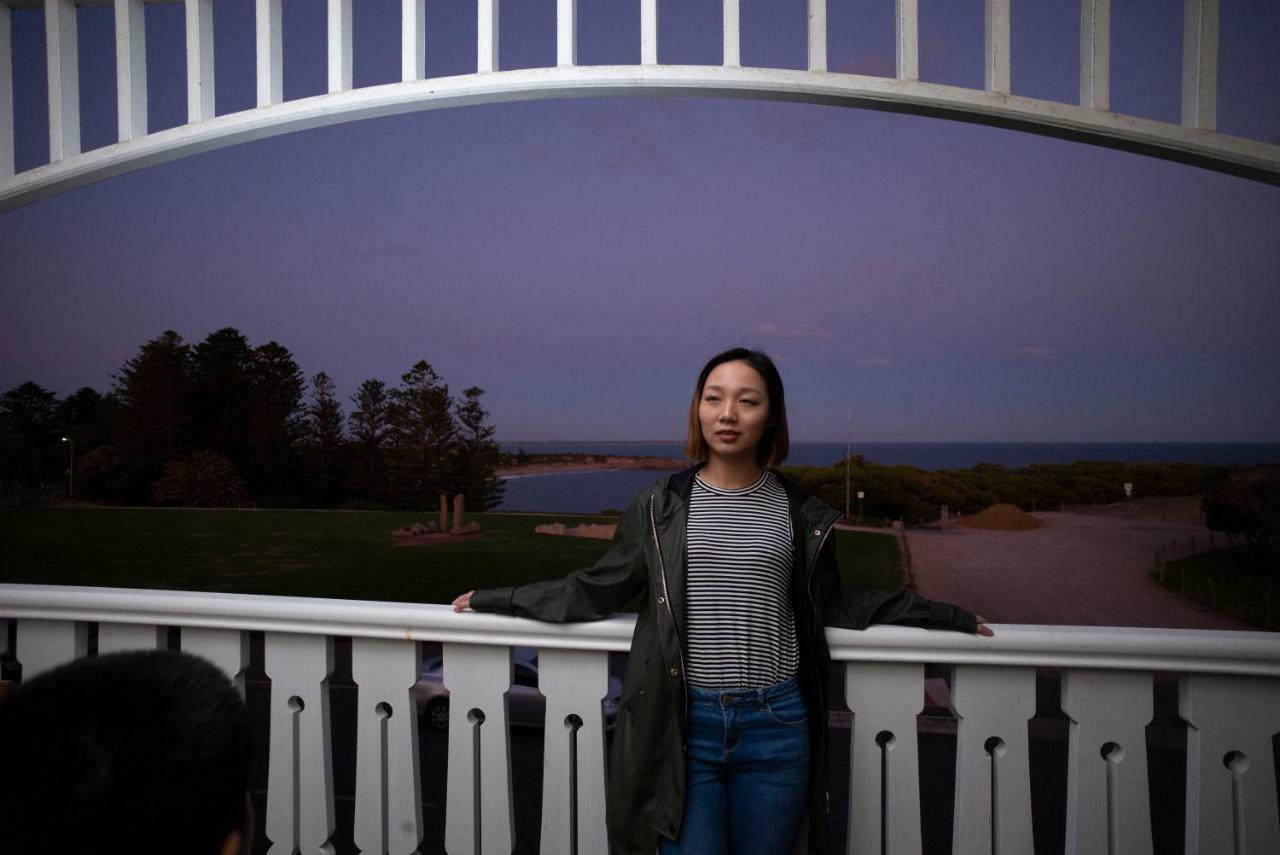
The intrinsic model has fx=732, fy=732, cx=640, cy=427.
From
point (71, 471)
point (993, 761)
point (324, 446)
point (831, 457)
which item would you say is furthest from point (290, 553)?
point (993, 761)

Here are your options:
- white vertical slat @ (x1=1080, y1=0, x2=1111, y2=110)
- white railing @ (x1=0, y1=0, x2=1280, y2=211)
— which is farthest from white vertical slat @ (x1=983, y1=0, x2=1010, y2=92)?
white vertical slat @ (x1=1080, y1=0, x2=1111, y2=110)

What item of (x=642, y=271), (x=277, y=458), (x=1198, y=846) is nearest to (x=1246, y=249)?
(x=642, y=271)

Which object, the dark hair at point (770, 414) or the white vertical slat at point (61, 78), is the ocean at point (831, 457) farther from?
the dark hair at point (770, 414)

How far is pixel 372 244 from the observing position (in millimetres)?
10172

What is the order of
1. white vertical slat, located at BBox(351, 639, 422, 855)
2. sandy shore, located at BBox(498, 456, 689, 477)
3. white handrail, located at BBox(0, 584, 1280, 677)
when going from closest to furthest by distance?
white handrail, located at BBox(0, 584, 1280, 677), white vertical slat, located at BBox(351, 639, 422, 855), sandy shore, located at BBox(498, 456, 689, 477)

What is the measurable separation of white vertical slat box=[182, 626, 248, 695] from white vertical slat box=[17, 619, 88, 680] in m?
0.28

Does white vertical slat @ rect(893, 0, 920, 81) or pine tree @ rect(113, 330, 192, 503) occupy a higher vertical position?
white vertical slat @ rect(893, 0, 920, 81)

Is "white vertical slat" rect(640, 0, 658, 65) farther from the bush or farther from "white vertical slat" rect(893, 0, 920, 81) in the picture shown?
the bush

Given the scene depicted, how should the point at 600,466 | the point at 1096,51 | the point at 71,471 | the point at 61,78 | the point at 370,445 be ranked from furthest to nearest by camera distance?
the point at 370,445 → the point at 600,466 → the point at 71,471 → the point at 61,78 → the point at 1096,51

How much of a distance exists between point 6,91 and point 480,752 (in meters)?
2.49

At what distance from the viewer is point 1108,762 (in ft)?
4.28

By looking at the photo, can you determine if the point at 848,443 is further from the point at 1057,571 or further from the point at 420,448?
the point at 420,448

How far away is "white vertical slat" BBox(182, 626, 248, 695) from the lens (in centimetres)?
150

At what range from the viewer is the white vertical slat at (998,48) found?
5.88 feet
